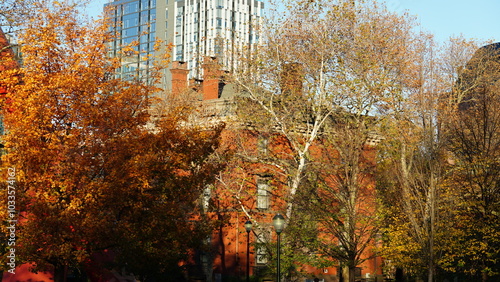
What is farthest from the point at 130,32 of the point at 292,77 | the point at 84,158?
the point at 84,158

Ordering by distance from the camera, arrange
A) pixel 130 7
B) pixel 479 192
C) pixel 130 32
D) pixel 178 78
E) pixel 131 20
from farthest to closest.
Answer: pixel 130 7 < pixel 130 32 < pixel 131 20 < pixel 178 78 < pixel 479 192

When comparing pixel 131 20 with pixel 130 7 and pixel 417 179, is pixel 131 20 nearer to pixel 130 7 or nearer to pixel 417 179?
pixel 130 7

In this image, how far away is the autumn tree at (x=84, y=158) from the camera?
23.5 meters

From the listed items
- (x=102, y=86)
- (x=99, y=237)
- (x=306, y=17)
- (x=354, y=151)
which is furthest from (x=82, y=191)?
(x=306, y=17)

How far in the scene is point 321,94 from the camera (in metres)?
37.2

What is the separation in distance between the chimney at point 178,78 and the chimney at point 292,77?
14.4 metres

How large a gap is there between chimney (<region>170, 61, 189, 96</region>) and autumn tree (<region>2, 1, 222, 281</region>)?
2438 cm

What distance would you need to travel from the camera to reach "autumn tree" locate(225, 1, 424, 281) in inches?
1432

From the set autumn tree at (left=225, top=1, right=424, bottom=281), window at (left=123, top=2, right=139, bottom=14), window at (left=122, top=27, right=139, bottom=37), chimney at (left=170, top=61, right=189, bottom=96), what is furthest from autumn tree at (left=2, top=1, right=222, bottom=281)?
window at (left=123, top=2, right=139, bottom=14)

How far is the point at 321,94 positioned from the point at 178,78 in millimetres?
22705

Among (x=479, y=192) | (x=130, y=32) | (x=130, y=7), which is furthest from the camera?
(x=130, y=7)

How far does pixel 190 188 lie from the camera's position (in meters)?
27.7

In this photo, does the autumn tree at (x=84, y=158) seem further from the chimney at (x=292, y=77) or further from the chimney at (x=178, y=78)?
the chimney at (x=178, y=78)

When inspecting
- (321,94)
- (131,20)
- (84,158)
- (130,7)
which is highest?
(130,7)
